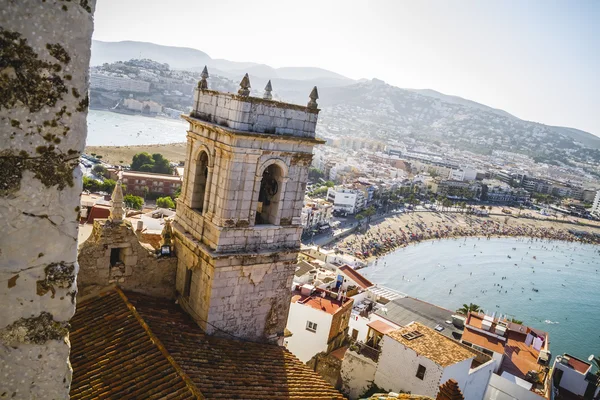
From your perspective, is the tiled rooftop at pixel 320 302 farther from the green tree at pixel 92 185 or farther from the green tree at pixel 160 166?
the green tree at pixel 160 166

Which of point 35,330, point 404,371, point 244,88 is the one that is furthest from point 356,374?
point 35,330

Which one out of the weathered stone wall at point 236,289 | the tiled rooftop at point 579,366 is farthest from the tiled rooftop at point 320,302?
the tiled rooftop at point 579,366

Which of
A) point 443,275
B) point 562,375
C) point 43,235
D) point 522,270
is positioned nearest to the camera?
point 43,235

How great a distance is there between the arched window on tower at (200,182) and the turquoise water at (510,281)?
4206 centimetres

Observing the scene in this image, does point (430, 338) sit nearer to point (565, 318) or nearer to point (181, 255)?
point (181, 255)

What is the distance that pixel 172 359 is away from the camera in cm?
764

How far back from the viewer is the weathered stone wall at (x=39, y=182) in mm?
1719

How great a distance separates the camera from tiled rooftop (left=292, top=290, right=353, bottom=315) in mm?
21875

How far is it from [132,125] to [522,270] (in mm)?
126176

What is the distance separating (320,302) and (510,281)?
160 ft

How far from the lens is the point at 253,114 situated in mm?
9227

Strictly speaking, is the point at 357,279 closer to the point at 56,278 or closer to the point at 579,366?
the point at 579,366

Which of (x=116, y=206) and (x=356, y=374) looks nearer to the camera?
(x=116, y=206)

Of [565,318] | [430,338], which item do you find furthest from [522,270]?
[430,338]
